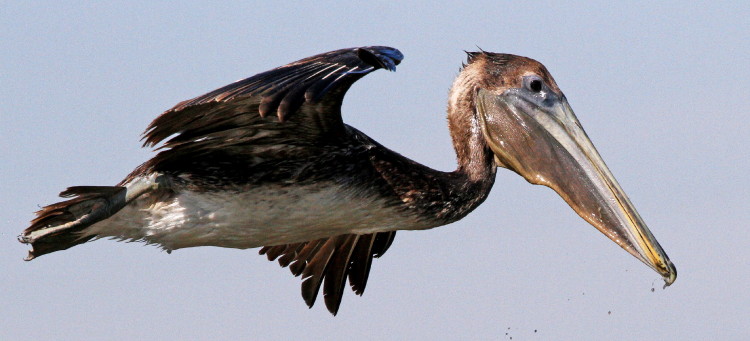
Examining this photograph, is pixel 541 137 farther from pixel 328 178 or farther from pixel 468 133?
pixel 328 178

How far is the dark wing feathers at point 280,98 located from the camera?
27.7 ft

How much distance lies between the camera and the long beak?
32.3 feet

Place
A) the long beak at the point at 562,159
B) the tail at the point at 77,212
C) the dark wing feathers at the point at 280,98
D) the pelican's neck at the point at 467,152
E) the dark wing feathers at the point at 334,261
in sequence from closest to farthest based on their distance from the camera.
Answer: the dark wing feathers at the point at 280,98 < the tail at the point at 77,212 < the long beak at the point at 562,159 < the pelican's neck at the point at 467,152 < the dark wing feathers at the point at 334,261

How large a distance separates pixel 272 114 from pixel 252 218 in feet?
2.82

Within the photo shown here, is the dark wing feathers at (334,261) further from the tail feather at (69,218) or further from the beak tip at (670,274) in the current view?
the beak tip at (670,274)

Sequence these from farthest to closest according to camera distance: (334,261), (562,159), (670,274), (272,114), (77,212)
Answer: (334,261) < (562,159) < (77,212) < (670,274) < (272,114)

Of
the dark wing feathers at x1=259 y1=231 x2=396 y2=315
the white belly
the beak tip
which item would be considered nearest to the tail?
the white belly

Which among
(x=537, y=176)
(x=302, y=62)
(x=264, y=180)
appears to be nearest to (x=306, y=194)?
→ (x=264, y=180)

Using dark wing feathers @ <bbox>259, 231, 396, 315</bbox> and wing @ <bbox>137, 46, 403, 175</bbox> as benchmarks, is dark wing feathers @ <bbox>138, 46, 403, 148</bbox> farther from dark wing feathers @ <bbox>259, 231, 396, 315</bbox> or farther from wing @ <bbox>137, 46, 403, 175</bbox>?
dark wing feathers @ <bbox>259, 231, 396, 315</bbox>

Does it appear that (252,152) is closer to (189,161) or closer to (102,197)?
(189,161)

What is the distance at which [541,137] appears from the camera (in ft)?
33.7

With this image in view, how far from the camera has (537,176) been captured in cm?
1029

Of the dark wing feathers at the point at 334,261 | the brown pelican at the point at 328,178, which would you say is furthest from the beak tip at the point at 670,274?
the dark wing feathers at the point at 334,261

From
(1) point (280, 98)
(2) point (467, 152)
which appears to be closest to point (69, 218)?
(1) point (280, 98)
